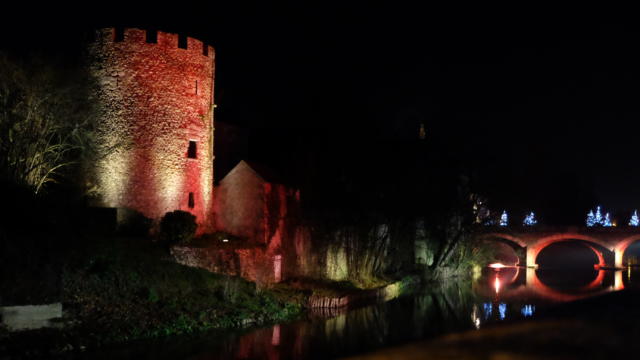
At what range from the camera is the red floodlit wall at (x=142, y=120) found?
88.2 feet

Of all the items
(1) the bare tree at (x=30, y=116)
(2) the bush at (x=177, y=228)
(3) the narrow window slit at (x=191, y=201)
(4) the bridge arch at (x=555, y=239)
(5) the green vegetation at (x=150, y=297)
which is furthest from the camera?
(4) the bridge arch at (x=555, y=239)

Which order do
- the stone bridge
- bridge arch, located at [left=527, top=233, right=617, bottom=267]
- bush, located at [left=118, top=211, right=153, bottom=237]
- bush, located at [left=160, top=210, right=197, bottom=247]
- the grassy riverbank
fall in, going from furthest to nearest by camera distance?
1. bridge arch, located at [left=527, top=233, right=617, bottom=267]
2. the stone bridge
3. bush, located at [left=118, top=211, right=153, bottom=237]
4. bush, located at [left=160, top=210, right=197, bottom=247]
5. the grassy riverbank

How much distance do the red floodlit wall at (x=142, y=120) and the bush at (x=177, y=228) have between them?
1.05 m

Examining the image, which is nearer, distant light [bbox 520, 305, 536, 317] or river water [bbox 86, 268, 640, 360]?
river water [bbox 86, 268, 640, 360]

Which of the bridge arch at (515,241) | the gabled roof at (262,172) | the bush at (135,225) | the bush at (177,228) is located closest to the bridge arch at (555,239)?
the bridge arch at (515,241)

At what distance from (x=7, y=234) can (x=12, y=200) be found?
5.41 feet

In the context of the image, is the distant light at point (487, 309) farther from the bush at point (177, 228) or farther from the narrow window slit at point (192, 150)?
the narrow window slit at point (192, 150)

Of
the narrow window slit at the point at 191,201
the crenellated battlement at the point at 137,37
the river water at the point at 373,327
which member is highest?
the crenellated battlement at the point at 137,37

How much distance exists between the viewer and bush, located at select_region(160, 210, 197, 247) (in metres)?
26.0

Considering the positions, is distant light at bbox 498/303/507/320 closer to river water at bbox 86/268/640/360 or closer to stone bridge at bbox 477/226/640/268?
river water at bbox 86/268/640/360

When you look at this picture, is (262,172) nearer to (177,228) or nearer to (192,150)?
(192,150)

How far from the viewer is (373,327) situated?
23.3 meters

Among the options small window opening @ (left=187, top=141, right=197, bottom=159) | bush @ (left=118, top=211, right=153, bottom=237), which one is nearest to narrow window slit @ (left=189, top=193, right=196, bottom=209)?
small window opening @ (left=187, top=141, right=197, bottom=159)

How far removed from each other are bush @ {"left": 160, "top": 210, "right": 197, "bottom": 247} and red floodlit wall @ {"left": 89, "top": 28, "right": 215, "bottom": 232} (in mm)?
1048
